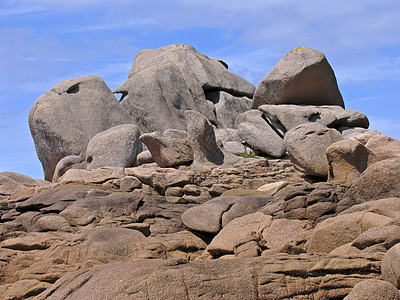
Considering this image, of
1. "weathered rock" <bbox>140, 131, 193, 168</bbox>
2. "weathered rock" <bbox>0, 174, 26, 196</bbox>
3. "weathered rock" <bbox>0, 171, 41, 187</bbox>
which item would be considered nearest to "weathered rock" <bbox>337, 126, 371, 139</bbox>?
"weathered rock" <bbox>140, 131, 193, 168</bbox>

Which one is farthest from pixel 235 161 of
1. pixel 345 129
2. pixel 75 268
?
pixel 75 268

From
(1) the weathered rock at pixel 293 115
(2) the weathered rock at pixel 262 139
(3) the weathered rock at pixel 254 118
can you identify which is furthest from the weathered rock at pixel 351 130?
(2) the weathered rock at pixel 262 139

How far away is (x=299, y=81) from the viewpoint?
28.5 meters

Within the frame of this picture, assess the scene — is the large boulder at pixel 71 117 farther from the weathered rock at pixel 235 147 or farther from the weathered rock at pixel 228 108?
the weathered rock at pixel 235 147

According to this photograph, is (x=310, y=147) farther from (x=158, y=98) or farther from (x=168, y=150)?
(x=158, y=98)

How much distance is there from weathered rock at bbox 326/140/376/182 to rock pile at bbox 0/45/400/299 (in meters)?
0.04

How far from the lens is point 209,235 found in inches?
525

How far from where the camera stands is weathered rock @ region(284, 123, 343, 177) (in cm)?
1875

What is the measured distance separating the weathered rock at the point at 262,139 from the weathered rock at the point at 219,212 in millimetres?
8676

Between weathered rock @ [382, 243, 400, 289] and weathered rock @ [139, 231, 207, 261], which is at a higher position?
weathered rock @ [139, 231, 207, 261]

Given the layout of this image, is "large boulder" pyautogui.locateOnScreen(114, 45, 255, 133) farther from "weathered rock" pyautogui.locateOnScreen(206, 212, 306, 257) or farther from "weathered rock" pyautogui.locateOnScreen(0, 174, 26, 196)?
"weathered rock" pyautogui.locateOnScreen(206, 212, 306, 257)

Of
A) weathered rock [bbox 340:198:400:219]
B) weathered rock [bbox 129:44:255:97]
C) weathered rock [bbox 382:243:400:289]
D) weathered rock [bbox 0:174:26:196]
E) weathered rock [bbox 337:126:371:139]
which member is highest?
weathered rock [bbox 129:44:255:97]

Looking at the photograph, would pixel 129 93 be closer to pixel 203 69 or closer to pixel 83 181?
pixel 203 69

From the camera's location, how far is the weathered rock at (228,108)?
1250 inches
